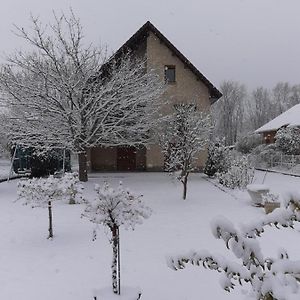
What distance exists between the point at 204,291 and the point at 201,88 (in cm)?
1996

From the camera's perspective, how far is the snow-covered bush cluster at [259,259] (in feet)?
6.56

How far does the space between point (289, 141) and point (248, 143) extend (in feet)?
30.3

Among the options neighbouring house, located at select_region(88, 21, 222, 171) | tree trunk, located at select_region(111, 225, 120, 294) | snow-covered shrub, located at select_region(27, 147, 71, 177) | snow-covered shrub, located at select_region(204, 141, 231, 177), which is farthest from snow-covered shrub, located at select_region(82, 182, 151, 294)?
neighbouring house, located at select_region(88, 21, 222, 171)

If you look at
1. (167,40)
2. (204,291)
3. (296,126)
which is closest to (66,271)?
(204,291)

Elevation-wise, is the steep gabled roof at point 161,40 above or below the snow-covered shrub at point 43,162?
above

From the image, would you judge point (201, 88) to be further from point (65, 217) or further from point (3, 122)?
point (65, 217)

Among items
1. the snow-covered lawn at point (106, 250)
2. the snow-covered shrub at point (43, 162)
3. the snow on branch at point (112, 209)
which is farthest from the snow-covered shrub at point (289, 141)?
the snow on branch at point (112, 209)

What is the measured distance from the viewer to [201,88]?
24.1 m

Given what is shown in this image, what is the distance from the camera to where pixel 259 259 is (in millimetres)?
2230

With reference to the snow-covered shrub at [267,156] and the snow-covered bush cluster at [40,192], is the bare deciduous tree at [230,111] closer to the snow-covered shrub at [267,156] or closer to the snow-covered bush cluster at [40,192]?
the snow-covered shrub at [267,156]

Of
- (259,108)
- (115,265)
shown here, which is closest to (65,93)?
(115,265)

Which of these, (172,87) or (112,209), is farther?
(172,87)

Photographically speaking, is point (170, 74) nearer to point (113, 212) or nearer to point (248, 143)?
point (248, 143)

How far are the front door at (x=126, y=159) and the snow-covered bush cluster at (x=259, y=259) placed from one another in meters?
22.6
